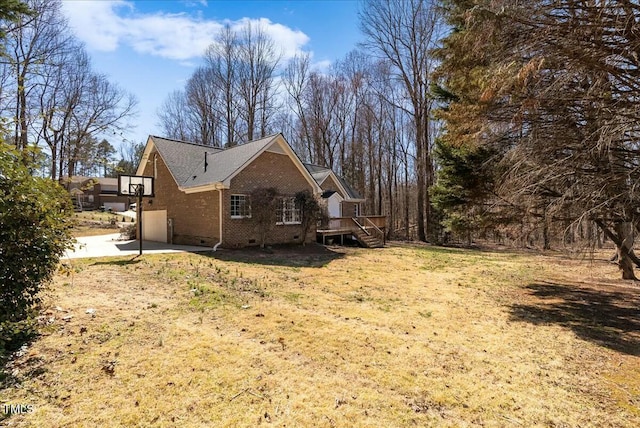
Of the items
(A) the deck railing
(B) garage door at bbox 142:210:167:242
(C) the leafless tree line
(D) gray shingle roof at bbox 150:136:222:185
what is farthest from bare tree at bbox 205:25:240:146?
(A) the deck railing

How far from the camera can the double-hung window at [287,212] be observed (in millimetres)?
16672

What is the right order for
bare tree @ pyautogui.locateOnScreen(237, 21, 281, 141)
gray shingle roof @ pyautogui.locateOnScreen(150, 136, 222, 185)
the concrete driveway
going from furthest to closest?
bare tree @ pyautogui.locateOnScreen(237, 21, 281, 141), gray shingle roof @ pyautogui.locateOnScreen(150, 136, 222, 185), the concrete driveway

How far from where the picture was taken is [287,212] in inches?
674

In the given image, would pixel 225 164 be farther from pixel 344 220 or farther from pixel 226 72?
pixel 226 72

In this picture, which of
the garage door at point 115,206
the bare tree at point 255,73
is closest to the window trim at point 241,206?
the bare tree at point 255,73

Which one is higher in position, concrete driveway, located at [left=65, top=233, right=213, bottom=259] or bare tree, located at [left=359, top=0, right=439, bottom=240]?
bare tree, located at [left=359, top=0, right=439, bottom=240]

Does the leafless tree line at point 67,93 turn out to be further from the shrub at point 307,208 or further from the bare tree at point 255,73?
the shrub at point 307,208

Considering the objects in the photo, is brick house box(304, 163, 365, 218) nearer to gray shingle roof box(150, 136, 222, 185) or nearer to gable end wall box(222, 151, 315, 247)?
gable end wall box(222, 151, 315, 247)

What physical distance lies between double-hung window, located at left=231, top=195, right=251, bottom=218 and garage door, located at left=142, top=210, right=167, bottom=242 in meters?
6.00

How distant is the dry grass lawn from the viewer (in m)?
3.15

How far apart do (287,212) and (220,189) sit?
13.0 ft

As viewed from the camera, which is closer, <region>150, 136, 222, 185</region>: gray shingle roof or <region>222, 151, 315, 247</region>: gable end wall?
<region>222, 151, 315, 247</region>: gable end wall

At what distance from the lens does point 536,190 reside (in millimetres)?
6707

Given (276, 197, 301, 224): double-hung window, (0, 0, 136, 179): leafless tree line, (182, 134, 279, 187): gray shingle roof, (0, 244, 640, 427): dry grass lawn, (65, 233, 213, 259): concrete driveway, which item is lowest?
(0, 244, 640, 427): dry grass lawn
